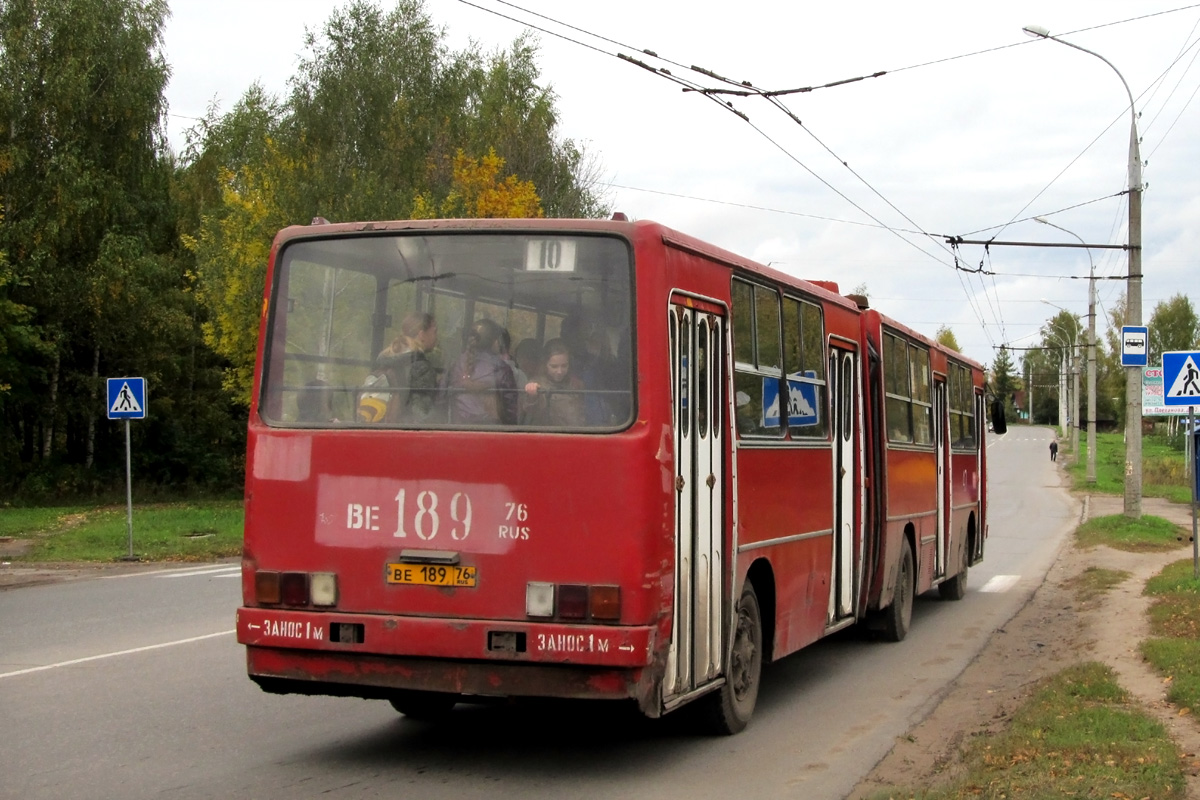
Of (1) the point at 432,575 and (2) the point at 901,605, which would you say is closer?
(1) the point at 432,575

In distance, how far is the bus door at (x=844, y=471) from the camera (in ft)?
37.1

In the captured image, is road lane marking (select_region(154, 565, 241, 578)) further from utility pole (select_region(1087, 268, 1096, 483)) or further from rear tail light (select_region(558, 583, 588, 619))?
utility pole (select_region(1087, 268, 1096, 483))

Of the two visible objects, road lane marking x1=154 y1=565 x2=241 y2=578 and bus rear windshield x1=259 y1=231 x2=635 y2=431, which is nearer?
bus rear windshield x1=259 y1=231 x2=635 y2=431

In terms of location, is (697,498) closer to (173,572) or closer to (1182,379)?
(1182,379)

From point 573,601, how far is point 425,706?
8.01ft

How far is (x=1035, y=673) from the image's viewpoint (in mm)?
11867

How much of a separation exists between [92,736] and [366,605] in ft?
7.13

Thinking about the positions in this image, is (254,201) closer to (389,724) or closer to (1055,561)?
(1055,561)

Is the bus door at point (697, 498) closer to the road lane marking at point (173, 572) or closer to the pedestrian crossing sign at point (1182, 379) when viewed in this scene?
the pedestrian crossing sign at point (1182, 379)

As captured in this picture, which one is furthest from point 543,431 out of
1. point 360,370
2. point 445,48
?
point 445,48

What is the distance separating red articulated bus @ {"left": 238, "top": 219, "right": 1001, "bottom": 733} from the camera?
23.3ft

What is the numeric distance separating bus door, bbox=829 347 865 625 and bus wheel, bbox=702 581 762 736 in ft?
7.44

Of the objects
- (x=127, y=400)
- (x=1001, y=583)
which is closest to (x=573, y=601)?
(x=1001, y=583)

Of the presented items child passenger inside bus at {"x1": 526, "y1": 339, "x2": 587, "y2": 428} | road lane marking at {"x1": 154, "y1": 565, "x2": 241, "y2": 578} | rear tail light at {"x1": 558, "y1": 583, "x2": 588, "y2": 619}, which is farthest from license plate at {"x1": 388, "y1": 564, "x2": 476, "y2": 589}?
road lane marking at {"x1": 154, "y1": 565, "x2": 241, "y2": 578}
